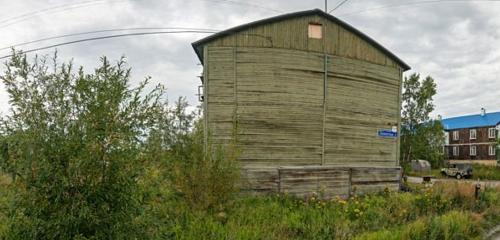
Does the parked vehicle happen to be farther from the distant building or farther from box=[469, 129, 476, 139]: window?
box=[469, 129, 476, 139]: window

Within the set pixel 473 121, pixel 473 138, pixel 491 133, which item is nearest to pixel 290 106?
pixel 491 133

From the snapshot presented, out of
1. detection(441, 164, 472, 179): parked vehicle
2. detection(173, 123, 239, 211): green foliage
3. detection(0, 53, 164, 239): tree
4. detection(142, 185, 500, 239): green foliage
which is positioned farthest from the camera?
detection(441, 164, 472, 179): parked vehicle

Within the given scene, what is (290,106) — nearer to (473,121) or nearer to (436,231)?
(436,231)

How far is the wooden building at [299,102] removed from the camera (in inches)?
427

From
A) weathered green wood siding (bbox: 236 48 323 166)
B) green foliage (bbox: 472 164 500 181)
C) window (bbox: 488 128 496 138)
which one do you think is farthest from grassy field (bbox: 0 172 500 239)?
window (bbox: 488 128 496 138)

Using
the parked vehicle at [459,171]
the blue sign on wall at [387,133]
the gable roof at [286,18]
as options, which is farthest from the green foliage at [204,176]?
the parked vehicle at [459,171]

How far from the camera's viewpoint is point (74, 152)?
3.39 meters

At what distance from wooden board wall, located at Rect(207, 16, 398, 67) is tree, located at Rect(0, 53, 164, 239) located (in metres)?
7.63

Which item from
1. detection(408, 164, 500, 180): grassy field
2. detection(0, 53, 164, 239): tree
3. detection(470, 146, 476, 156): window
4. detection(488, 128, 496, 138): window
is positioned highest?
detection(488, 128, 496, 138): window

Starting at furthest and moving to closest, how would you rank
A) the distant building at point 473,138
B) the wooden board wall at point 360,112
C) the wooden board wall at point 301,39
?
1. the distant building at point 473,138
2. the wooden board wall at point 360,112
3. the wooden board wall at point 301,39

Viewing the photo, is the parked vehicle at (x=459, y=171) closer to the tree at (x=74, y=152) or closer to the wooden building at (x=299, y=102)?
the wooden building at (x=299, y=102)

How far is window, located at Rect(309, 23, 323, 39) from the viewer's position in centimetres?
1190

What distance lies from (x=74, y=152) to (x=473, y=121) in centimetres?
6216

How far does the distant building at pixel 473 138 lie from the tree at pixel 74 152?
53.4m
